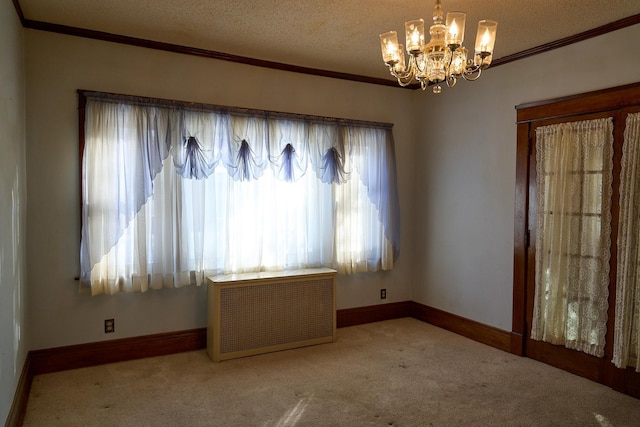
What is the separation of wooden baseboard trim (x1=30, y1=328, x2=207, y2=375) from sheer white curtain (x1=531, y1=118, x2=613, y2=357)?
307 cm

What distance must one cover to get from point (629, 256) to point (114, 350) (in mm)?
4068

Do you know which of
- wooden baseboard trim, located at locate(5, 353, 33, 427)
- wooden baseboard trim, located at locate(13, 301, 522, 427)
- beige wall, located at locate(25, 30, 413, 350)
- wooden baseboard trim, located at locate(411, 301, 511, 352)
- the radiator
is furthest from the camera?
wooden baseboard trim, located at locate(411, 301, 511, 352)

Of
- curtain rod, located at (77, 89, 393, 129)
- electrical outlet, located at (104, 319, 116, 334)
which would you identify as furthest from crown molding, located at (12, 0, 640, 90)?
electrical outlet, located at (104, 319, 116, 334)

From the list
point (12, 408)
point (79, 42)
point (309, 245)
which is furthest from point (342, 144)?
point (12, 408)

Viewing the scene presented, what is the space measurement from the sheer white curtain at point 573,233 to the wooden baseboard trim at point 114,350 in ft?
10.1

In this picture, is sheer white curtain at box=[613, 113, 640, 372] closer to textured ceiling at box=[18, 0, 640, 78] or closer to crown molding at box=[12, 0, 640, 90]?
crown molding at box=[12, 0, 640, 90]

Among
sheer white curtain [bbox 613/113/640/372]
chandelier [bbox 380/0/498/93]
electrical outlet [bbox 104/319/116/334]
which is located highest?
chandelier [bbox 380/0/498/93]

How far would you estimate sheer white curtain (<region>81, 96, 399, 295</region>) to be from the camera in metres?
3.57

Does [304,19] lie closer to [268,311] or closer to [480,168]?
[480,168]

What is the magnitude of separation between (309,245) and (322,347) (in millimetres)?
1010

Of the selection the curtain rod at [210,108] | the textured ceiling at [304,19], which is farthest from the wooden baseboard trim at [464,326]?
the textured ceiling at [304,19]

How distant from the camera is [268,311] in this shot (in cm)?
398

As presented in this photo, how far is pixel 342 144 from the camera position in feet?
15.1

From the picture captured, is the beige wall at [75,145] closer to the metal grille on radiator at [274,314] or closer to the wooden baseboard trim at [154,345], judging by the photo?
the wooden baseboard trim at [154,345]
